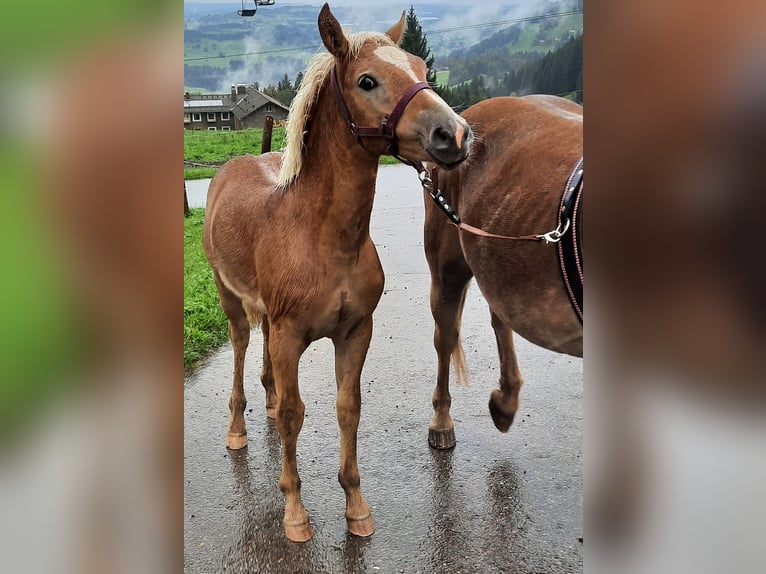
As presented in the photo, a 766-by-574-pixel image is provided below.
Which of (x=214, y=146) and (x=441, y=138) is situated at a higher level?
(x=441, y=138)

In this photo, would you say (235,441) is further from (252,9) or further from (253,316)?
(252,9)

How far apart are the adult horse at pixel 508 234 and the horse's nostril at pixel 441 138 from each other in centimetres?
52

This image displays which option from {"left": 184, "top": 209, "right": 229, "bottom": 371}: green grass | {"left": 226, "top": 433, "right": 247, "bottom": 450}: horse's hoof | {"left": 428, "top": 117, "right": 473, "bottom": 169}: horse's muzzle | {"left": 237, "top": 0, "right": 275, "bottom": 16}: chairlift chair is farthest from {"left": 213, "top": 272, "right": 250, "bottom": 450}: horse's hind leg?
{"left": 237, "top": 0, "right": 275, "bottom": 16}: chairlift chair

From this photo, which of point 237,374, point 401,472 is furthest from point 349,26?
point 401,472

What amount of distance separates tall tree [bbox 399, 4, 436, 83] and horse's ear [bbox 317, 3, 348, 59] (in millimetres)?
247

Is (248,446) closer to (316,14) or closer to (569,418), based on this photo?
(569,418)

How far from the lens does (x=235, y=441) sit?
3051 mm

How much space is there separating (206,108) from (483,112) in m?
1.67

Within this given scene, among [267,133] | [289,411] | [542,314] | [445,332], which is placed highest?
[267,133]

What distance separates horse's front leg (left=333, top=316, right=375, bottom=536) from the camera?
7.57ft

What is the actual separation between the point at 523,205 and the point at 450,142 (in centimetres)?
81

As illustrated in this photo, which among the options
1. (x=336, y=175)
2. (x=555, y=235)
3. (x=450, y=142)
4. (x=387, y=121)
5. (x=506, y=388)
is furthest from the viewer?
(x=506, y=388)

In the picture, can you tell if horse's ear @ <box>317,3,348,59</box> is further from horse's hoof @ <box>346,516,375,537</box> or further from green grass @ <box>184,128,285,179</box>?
horse's hoof @ <box>346,516,375,537</box>
